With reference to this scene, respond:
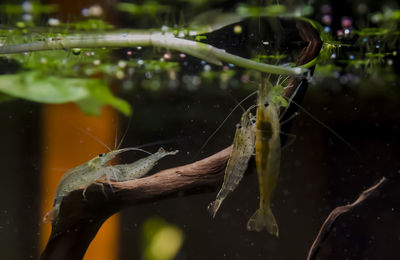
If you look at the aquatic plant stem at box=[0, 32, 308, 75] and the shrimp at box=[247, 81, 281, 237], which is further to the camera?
the shrimp at box=[247, 81, 281, 237]

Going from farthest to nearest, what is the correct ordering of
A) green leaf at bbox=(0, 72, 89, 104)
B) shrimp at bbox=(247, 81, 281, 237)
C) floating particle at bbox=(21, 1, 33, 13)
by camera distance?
1. shrimp at bbox=(247, 81, 281, 237)
2. floating particle at bbox=(21, 1, 33, 13)
3. green leaf at bbox=(0, 72, 89, 104)

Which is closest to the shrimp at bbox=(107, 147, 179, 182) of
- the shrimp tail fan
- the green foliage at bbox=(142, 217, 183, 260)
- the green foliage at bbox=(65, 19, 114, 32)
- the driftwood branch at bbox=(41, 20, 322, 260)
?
the driftwood branch at bbox=(41, 20, 322, 260)

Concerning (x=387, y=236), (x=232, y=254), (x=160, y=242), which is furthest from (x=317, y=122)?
(x=160, y=242)

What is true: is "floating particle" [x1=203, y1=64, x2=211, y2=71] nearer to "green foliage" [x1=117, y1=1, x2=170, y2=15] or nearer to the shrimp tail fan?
"green foliage" [x1=117, y1=1, x2=170, y2=15]

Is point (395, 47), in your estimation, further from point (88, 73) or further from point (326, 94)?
point (88, 73)

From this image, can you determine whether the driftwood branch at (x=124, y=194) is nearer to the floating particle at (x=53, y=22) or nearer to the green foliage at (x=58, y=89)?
the green foliage at (x=58, y=89)

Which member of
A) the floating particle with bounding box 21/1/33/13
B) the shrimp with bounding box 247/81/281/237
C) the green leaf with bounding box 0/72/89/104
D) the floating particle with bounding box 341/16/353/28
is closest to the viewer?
the green leaf with bounding box 0/72/89/104

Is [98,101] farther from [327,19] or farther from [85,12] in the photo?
[327,19]

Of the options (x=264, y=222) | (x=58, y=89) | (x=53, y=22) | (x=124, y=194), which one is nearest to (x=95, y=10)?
(x=53, y=22)

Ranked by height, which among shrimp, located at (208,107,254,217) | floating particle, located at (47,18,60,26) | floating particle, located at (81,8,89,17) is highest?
floating particle, located at (81,8,89,17)
